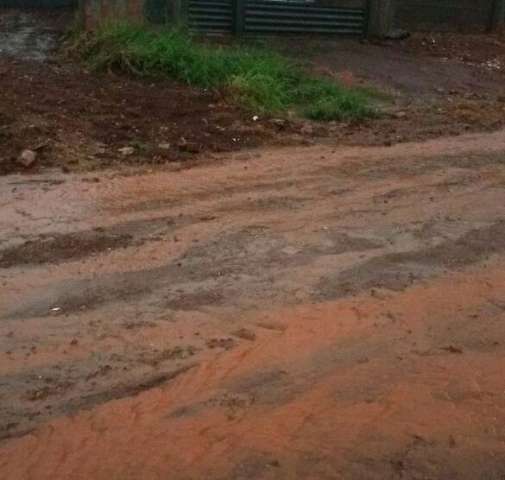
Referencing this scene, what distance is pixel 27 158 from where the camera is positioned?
8.05 meters

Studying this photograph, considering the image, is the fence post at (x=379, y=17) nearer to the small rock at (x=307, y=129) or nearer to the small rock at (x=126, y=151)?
the small rock at (x=307, y=129)

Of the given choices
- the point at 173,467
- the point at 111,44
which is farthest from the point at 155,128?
the point at 173,467

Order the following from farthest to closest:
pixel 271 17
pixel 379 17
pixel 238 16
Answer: pixel 379 17 → pixel 271 17 → pixel 238 16

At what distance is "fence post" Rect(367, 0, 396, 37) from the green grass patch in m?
3.57

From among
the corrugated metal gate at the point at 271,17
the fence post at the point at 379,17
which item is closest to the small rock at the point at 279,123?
the corrugated metal gate at the point at 271,17

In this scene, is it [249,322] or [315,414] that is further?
[249,322]

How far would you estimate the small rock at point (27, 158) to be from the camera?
8.00 meters

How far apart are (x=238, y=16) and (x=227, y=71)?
2.97 meters

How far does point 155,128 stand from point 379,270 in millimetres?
3826

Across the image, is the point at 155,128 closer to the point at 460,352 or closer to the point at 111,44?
the point at 111,44

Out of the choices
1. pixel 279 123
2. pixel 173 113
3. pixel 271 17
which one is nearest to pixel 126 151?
pixel 173 113

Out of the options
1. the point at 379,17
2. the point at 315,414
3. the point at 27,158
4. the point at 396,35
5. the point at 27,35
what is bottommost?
the point at 315,414

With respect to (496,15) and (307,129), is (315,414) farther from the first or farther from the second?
(496,15)

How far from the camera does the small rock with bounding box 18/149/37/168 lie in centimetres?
800
